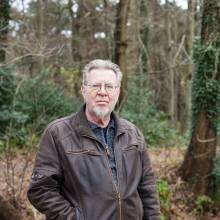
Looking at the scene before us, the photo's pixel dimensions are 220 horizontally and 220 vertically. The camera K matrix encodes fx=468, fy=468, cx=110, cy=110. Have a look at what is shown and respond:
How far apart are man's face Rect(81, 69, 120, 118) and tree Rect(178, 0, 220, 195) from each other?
20.6 ft

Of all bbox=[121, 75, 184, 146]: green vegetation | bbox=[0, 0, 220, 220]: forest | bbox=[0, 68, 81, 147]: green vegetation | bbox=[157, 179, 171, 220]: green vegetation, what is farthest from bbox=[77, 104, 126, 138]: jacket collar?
bbox=[121, 75, 184, 146]: green vegetation

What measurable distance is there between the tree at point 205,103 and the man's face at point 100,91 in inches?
247

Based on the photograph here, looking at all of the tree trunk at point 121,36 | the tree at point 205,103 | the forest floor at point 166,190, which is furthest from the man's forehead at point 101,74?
the tree trunk at point 121,36

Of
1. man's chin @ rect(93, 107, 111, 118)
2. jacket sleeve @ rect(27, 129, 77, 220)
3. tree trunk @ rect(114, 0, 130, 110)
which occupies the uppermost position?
tree trunk @ rect(114, 0, 130, 110)

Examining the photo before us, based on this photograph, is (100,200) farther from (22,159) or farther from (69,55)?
(69,55)

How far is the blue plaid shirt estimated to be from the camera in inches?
146

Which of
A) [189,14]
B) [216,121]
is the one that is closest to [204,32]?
[216,121]

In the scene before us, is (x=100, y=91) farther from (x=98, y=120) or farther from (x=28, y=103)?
(x=28, y=103)

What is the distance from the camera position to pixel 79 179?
3592 mm

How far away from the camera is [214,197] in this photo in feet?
32.7

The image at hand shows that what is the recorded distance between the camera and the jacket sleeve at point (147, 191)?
4004mm

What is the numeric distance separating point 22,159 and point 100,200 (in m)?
6.24

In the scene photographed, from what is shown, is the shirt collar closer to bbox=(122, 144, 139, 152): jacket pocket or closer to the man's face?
the man's face

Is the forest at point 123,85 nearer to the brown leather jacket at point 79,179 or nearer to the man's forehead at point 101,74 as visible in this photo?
the brown leather jacket at point 79,179
